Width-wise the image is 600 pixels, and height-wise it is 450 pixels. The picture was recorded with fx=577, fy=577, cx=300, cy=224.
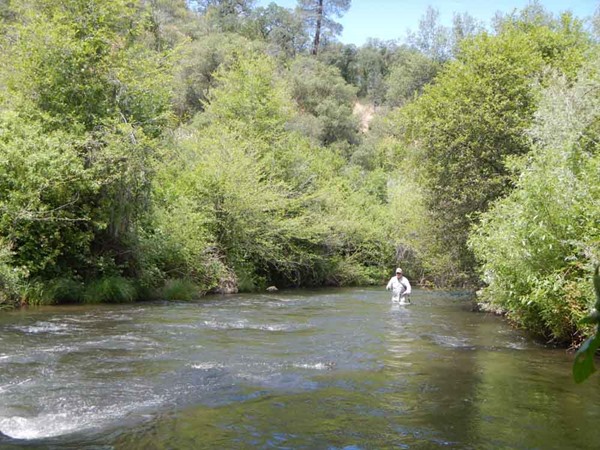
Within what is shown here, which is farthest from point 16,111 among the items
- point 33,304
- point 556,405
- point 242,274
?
→ point 556,405

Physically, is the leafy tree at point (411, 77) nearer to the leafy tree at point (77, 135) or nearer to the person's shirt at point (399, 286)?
the person's shirt at point (399, 286)

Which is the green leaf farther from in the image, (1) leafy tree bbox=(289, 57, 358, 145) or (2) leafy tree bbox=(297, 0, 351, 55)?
(2) leafy tree bbox=(297, 0, 351, 55)

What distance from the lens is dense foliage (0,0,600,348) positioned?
41.6 ft

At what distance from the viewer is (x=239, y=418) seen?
7.15 meters

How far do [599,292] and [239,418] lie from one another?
258 inches

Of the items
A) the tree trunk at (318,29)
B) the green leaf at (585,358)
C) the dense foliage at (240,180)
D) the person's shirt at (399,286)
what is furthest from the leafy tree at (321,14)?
the green leaf at (585,358)

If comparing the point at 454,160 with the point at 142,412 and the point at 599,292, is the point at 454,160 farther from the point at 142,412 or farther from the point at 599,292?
the point at 599,292

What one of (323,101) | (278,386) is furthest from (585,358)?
(323,101)

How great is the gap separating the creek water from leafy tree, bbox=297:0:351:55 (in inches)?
2481

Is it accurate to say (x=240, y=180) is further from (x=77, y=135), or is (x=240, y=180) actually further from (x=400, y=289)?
(x=400, y=289)

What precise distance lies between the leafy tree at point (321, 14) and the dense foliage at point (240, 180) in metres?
44.7

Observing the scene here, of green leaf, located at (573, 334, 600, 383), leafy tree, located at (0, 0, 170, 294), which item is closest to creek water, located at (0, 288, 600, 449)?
leafy tree, located at (0, 0, 170, 294)

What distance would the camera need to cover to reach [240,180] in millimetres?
26391

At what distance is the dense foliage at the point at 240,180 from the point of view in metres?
12.7
